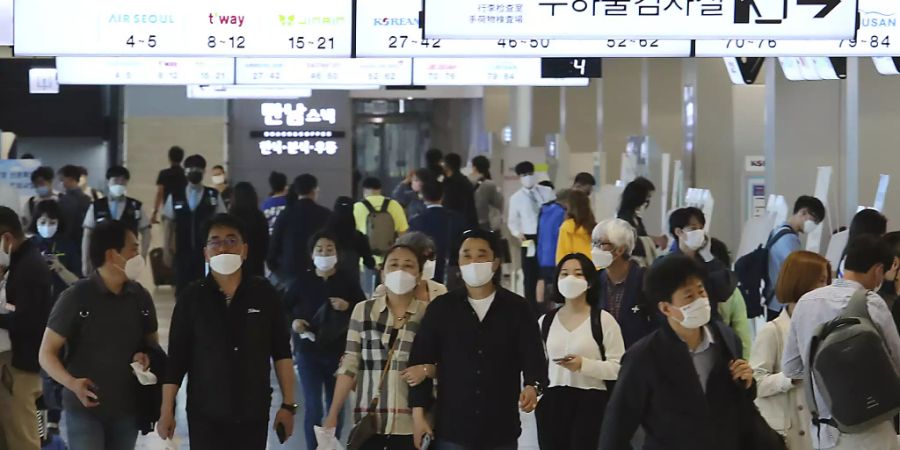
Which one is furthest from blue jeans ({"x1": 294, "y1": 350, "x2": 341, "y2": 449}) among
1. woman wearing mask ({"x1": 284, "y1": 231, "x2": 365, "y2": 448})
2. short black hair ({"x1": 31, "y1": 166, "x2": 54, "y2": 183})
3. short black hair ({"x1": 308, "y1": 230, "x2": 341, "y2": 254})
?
short black hair ({"x1": 31, "y1": 166, "x2": 54, "y2": 183})

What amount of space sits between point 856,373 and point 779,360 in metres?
0.81

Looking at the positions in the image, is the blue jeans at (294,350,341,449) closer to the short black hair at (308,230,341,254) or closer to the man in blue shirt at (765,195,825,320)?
the short black hair at (308,230,341,254)

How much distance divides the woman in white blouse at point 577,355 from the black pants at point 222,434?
1442mm

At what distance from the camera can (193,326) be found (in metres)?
5.71

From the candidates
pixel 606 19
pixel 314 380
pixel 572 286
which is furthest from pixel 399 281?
pixel 606 19

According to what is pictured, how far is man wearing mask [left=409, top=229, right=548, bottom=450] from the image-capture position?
559 centimetres

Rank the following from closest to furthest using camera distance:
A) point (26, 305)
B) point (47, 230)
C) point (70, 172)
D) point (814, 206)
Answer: point (26, 305), point (814, 206), point (47, 230), point (70, 172)

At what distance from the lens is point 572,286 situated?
645 centimetres

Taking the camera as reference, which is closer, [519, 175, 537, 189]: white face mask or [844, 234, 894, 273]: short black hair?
[844, 234, 894, 273]: short black hair

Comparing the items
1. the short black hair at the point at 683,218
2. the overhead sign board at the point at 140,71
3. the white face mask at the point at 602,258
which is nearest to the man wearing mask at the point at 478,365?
the white face mask at the point at 602,258

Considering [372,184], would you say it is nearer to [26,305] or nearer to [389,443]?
[26,305]

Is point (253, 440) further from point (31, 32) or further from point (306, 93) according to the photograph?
point (306, 93)

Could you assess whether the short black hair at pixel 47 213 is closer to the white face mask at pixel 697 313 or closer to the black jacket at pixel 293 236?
the black jacket at pixel 293 236

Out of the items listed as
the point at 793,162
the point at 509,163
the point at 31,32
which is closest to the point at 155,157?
the point at 509,163
